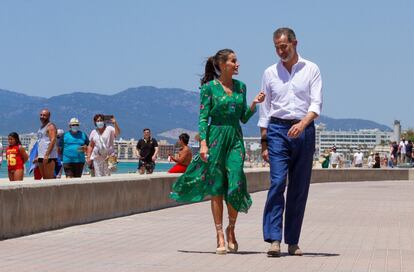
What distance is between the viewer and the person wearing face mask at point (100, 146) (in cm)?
2169

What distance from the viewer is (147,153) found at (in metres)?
26.9

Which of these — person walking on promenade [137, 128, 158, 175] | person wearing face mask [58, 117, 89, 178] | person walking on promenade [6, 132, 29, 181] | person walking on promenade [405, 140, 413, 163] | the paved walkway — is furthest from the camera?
person walking on promenade [405, 140, 413, 163]

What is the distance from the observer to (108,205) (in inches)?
629

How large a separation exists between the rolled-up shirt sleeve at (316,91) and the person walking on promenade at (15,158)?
10.6 meters

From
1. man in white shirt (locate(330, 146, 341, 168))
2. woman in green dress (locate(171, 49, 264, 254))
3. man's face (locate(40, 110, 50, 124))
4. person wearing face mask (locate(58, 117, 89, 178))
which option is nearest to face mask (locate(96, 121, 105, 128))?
person wearing face mask (locate(58, 117, 89, 178))

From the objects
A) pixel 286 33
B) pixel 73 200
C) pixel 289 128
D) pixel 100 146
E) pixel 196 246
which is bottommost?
pixel 196 246

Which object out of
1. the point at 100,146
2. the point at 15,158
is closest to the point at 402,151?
the point at 100,146

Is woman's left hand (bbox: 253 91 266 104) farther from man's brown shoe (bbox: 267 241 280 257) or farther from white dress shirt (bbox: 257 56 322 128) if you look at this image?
man's brown shoe (bbox: 267 241 280 257)

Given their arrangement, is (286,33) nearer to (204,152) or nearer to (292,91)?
(292,91)

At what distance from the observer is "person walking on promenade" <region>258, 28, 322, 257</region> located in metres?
10.8

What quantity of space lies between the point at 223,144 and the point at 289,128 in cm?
70

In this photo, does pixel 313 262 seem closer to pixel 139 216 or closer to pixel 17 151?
pixel 139 216

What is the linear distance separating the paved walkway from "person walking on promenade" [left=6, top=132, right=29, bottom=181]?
4170mm

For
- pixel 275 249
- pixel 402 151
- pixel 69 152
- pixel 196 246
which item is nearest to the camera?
pixel 275 249
